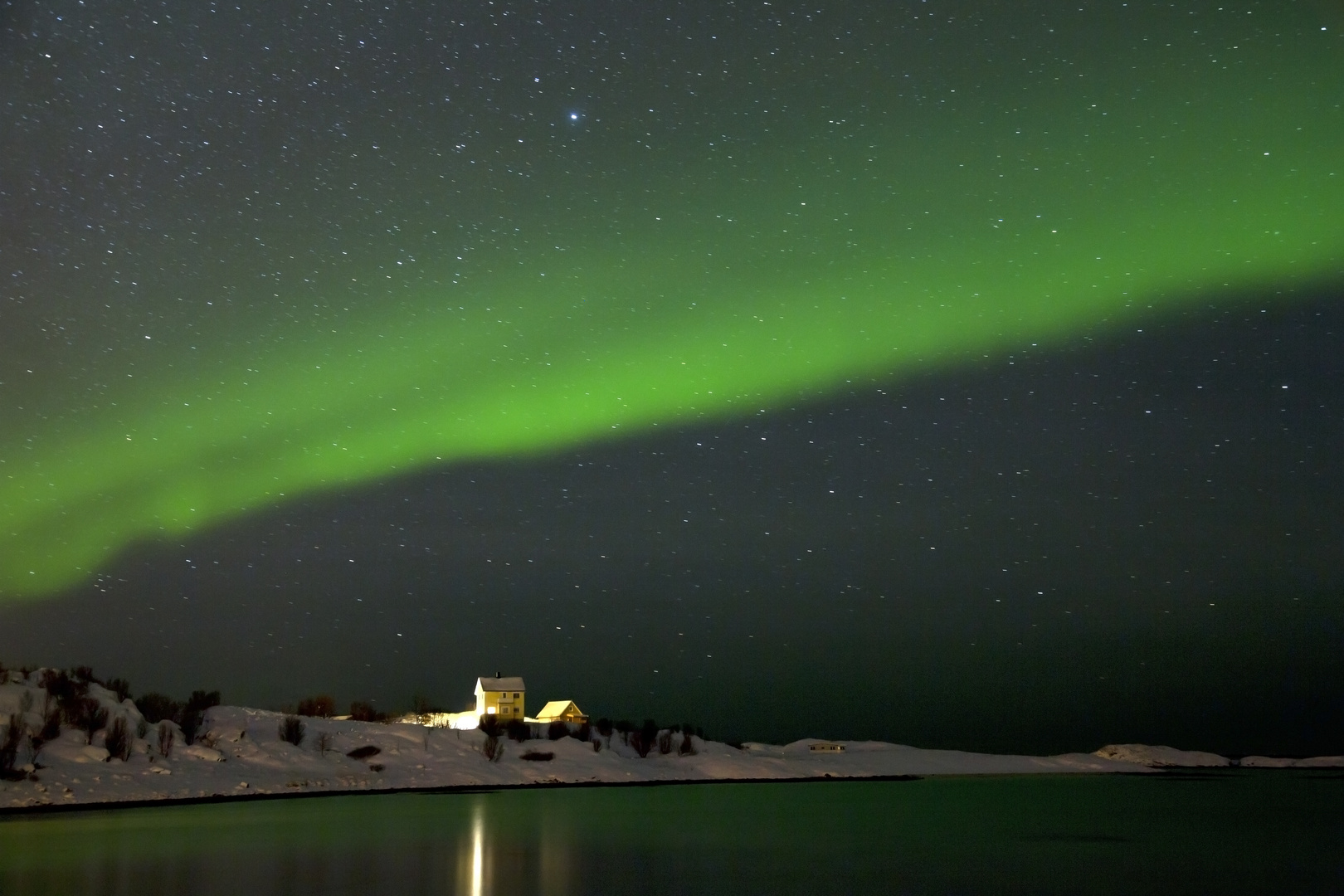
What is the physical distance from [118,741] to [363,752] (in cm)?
2135

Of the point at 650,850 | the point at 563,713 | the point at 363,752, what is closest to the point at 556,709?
the point at 563,713

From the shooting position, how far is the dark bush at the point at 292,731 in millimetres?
75500

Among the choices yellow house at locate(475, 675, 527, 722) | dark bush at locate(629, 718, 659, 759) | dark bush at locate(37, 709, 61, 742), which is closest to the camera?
dark bush at locate(37, 709, 61, 742)

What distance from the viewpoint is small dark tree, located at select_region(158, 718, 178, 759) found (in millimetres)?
61791

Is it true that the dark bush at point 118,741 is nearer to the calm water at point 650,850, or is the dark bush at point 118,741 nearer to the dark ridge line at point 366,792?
the dark ridge line at point 366,792

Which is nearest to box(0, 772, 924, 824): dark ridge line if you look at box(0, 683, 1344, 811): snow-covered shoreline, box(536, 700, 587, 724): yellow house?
box(0, 683, 1344, 811): snow-covered shoreline

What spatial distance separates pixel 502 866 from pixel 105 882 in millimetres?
7848

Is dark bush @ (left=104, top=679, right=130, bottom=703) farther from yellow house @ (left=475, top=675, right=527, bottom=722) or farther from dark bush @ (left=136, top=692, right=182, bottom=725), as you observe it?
yellow house @ (left=475, top=675, right=527, bottom=722)

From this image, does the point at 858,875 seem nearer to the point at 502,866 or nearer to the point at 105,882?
the point at 502,866

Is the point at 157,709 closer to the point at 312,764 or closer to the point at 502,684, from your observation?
the point at 312,764

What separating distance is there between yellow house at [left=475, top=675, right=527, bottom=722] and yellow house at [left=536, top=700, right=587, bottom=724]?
14.5 feet

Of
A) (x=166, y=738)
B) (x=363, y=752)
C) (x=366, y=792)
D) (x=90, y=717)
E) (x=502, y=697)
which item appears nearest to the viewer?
(x=90, y=717)

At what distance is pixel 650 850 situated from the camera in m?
29.6

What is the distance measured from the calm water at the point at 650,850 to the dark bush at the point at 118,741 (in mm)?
10090
